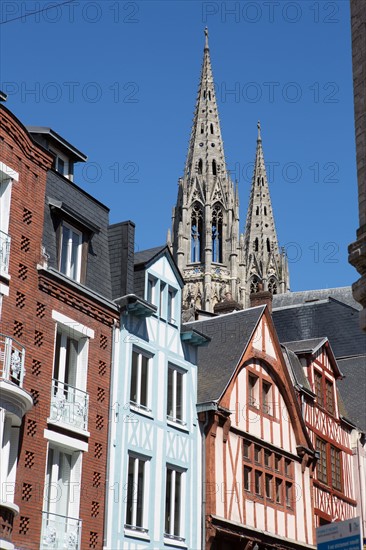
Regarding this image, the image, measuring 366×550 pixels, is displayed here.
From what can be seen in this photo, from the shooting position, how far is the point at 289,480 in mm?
28250

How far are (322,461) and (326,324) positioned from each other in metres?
20.6

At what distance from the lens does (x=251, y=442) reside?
26.6 metres

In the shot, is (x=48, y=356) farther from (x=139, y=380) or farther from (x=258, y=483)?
(x=258, y=483)

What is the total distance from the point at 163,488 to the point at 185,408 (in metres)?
2.51

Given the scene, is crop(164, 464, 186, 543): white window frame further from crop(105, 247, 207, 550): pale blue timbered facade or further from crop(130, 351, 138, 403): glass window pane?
crop(130, 351, 138, 403): glass window pane

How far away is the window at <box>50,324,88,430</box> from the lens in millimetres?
19969

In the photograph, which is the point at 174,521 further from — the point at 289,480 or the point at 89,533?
the point at 289,480

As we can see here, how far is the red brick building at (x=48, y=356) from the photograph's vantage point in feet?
59.9

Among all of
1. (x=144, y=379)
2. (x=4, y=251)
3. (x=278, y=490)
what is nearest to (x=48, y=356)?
(x=4, y=251)

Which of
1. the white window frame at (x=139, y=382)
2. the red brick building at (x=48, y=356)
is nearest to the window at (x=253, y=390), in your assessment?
the white window frame at (x=139, y=382)

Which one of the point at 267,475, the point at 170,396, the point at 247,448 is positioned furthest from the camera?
the point at 267,475

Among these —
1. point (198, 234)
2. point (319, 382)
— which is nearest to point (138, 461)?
point (319, 382)

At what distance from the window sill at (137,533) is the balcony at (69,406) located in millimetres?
2653

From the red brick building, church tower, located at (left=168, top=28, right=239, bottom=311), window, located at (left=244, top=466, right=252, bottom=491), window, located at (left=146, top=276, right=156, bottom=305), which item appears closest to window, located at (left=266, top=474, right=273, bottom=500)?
window, located at (left=244, top=466, right=252, bottom=491)
